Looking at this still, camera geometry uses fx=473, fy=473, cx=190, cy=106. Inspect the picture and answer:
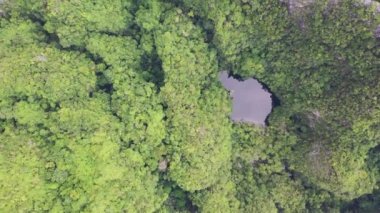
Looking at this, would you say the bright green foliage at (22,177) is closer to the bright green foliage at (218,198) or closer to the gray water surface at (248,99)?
the bright green foliage at (218,198)

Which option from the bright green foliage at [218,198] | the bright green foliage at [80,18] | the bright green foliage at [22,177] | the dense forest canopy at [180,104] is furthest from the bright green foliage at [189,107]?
the bright green foliage at [22,177]

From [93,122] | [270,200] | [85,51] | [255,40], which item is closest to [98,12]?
[85,51]

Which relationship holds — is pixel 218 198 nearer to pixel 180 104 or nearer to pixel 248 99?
pixel 180 104

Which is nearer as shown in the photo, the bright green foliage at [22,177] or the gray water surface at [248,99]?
the bright green foliage at [22,177]

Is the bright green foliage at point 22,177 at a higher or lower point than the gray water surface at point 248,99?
lower

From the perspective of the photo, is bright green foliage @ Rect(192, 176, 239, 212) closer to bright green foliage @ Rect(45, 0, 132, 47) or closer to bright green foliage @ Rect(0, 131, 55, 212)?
bright green foliage @ Rect(0, 131, 55, 212)

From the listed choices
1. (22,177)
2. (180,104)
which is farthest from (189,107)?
(22,177)

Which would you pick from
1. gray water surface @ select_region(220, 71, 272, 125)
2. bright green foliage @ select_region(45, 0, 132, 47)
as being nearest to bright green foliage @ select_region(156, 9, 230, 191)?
gray water surface @ select_region(220, 71, 272, 125)
